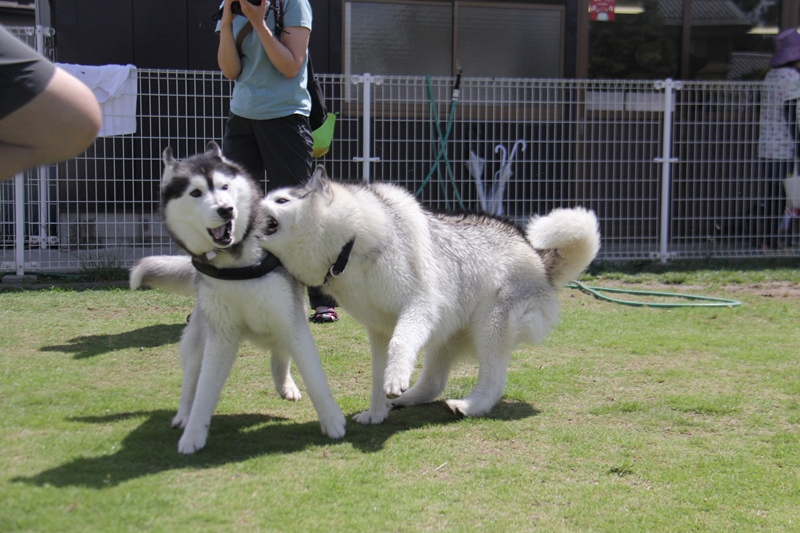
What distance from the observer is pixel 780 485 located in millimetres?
2957

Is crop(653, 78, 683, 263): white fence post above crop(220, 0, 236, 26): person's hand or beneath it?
beneath

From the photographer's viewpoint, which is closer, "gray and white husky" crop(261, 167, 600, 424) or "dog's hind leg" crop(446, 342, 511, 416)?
"gray and white husky" crop(261, 167, 600, 424)

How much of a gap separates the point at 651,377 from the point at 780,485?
58.5 inches

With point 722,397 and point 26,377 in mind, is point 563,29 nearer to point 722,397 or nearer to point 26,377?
point 722,397

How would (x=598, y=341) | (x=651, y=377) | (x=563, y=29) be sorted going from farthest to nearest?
(x=563, y=29)
(x=598, y=341)
(x=651, y=377)

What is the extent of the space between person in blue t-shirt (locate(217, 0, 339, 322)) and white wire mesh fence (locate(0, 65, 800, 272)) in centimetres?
277

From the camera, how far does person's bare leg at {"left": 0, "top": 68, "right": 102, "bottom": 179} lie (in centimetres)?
247

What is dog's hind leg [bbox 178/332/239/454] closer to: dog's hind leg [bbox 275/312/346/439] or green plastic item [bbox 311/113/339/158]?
dog's hind leg [bbox 275/312/346/439]

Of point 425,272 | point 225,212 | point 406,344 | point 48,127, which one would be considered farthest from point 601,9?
point 48,127

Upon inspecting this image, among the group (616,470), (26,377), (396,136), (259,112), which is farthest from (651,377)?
(396,136)

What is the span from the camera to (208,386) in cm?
328

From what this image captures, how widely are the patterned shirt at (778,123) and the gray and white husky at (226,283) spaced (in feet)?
22.4

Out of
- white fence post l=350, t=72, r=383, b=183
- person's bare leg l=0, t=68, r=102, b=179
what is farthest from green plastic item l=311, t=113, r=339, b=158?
person's bare leg l=0, t=68, r=102, b=179

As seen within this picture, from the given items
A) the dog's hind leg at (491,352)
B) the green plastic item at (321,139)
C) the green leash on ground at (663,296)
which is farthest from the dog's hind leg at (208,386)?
the green leash on ground at (663,296)
